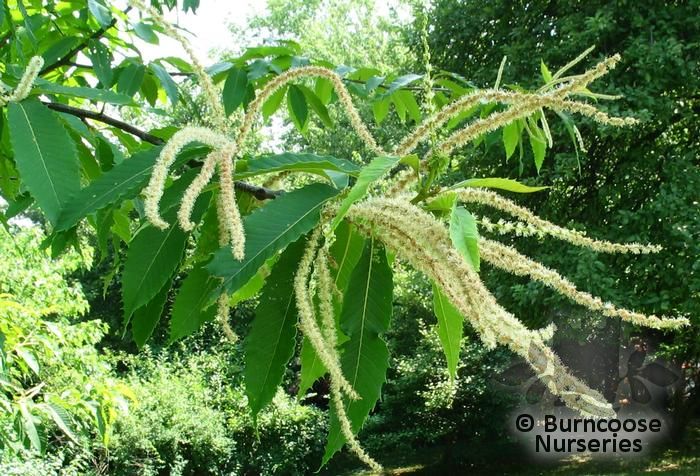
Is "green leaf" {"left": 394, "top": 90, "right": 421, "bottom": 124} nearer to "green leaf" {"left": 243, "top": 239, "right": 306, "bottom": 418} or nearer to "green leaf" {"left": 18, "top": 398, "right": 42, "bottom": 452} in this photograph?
"green leaf" {"left": 243, "top": 239, "right": 306, "bottom": 418}

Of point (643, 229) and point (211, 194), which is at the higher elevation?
point (643, 229)

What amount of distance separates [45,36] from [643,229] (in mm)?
6796

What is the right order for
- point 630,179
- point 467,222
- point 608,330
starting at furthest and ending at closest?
point 608,330 → point 630,179 → point 467,222

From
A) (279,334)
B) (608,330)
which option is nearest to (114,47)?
(279,334)

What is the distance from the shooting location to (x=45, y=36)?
2074 millimetres

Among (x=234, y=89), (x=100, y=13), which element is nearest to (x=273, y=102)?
(x=234, y=89)

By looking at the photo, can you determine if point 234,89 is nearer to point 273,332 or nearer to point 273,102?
point 273,102

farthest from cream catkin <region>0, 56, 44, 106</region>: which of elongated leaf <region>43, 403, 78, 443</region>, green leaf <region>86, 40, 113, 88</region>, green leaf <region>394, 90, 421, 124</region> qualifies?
elongated leaf <region>43, 403, 78, 443</region>

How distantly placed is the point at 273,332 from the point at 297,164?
0.21 metres

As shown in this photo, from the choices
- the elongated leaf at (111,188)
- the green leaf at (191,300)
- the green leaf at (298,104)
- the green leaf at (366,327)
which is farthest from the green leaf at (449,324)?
the green leaf at (298,104)

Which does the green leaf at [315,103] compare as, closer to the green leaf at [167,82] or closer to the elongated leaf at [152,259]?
the green leaf at [167,82]

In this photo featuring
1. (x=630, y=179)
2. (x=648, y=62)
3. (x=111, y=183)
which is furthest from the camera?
(x=630, y=179)

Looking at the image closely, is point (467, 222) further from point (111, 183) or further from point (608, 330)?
point (608, 330)

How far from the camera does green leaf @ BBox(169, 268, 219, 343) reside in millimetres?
1000
